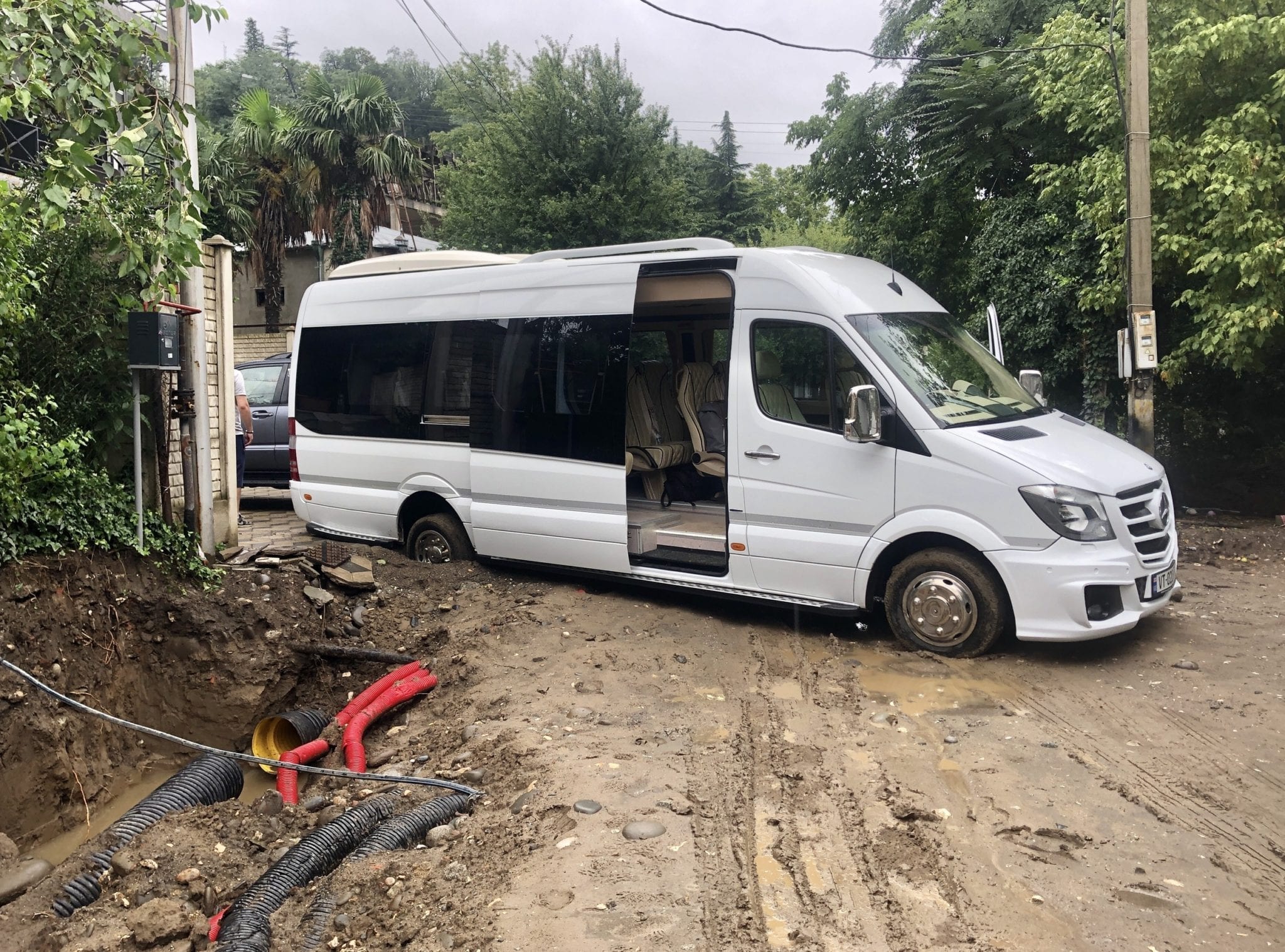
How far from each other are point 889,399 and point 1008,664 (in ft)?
6.09

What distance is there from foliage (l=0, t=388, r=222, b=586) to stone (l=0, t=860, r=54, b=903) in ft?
6.44

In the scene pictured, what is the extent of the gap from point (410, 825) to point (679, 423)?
519 centimetres

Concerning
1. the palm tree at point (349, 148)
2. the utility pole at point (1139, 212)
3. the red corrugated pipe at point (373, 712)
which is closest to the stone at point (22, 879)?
the red corrugated pipe at point (373, 712)

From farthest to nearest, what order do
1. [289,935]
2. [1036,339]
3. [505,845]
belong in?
1. [1036,339]
2. [505,845]
3. [289,935]

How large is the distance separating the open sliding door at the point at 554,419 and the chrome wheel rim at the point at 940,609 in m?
2.29

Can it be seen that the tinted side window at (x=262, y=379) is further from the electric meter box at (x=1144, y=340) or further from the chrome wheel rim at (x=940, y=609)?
the electric meter box at (x=1144, y=340)

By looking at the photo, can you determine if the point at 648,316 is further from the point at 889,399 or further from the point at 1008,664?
the point at 1008,664

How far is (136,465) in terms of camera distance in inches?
273

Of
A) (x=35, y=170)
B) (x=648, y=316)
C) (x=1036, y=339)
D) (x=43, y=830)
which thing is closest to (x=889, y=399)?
(x=648, y=316)

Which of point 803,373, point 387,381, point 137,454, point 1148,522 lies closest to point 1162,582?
point 1148,522

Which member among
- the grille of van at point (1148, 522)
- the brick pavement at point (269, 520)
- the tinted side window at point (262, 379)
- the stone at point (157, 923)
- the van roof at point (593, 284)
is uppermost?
the van roof at point (593, 284)

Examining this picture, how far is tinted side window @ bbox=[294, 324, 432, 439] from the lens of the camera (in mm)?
8805

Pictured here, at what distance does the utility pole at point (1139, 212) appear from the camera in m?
9.59

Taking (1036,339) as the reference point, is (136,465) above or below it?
below
